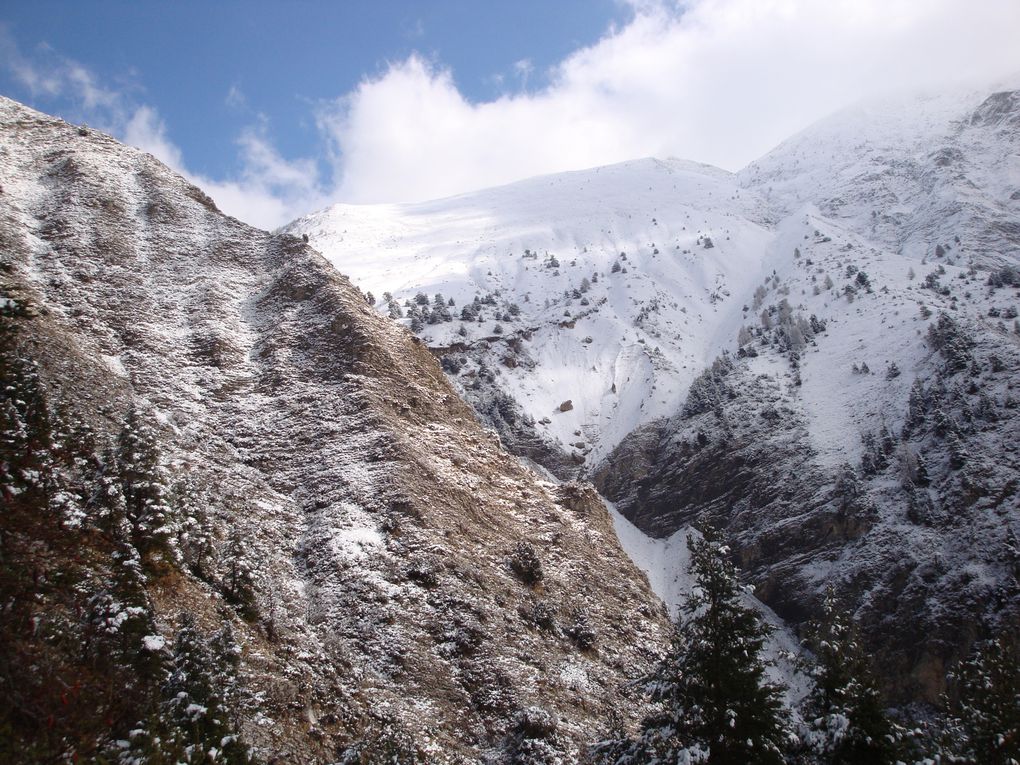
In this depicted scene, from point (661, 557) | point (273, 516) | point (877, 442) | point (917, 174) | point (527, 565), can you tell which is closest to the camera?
point (273, 516)

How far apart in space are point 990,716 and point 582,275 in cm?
9591

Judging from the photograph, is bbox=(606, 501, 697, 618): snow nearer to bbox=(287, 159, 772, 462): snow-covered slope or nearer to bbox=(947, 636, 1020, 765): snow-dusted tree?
bbox=(287, 159, 772, 462): snow-covered slope

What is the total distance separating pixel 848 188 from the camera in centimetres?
12612

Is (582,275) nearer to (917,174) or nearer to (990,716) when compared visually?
(917,174)

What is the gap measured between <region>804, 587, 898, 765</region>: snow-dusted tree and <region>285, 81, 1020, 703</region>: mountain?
36363 millimetres

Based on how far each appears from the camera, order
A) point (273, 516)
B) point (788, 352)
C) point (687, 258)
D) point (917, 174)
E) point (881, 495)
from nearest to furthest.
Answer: point (273, 516) → point (881, 495) → point (788, 352) → point (687, 258) → point (917, 174)

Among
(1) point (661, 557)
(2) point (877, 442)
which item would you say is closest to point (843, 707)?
(1) point (661, 557)

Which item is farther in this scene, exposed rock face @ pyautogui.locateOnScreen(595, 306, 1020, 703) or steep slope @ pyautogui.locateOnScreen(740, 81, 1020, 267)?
steep slope @ pyautogui.locateOnScreen(740, 81, 1020, 267)

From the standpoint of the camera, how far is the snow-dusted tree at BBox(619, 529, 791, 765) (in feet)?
43.2

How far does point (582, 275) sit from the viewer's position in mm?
106000

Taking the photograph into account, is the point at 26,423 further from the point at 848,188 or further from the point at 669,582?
the point at 848,188

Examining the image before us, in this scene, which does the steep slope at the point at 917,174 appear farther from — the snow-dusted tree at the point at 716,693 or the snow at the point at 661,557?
the snow-dusted tree at the point at 716,693

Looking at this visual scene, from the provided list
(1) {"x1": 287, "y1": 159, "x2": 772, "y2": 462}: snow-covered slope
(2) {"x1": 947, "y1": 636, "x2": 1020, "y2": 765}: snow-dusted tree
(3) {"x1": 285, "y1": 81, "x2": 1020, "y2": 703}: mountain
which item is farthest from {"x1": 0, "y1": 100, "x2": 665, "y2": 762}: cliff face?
(1) {"x1": 287, "y1": 159, "x2": 772, "y2": 462}: snow-covered slope

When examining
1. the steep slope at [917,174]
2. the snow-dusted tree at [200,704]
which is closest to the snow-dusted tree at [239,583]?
the snow-dusted tree at [200,704]
